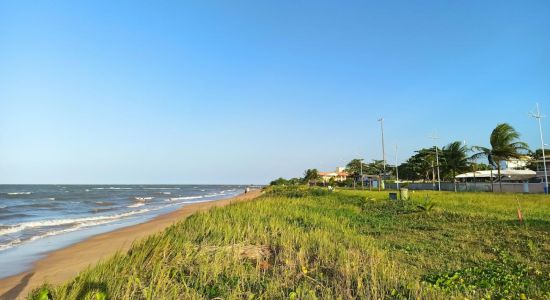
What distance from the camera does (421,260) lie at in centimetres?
741

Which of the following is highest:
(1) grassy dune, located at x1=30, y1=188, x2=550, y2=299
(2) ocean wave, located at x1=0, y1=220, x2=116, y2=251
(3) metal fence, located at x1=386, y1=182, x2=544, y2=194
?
(3) metal fence, located at x1=386, y1=182, x2=544, y2=194

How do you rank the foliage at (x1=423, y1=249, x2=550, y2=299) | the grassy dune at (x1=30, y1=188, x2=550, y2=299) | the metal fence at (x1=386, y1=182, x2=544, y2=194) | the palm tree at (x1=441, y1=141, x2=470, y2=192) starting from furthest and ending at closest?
the palm tree at (x1=441, y1=141, x2=470, y2=192)
the metal fence at (x1=386, y1=182, x2=544, y2=194)
the foliage at (x1=423, y1=249, x2=550, y2=299)
the grassy dune at (x1=30, y1=188, x2=550, y2=299)

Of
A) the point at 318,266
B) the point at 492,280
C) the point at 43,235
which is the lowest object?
the point at 43,235

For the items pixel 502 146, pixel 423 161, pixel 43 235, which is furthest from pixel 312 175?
pixel 43 235

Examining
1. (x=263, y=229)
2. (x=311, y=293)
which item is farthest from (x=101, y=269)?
(x=263, y=229)

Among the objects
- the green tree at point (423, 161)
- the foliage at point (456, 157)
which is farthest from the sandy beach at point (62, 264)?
the green tree at point (423, 161)

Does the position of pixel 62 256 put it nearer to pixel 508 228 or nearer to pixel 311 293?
pixel 311 293

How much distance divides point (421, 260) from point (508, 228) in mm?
4677

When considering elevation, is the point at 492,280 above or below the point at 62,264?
above

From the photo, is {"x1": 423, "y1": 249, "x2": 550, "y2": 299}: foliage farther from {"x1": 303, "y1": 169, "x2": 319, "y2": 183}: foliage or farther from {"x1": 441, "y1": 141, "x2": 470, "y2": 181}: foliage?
{"x1": 303, "y1": 169, "x2": 319, "y2": 183}: foliage

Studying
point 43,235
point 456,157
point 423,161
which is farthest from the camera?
point 423,161

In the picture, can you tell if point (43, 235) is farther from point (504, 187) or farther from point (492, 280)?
point (504, 187)

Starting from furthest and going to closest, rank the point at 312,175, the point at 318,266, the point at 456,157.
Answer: the point at 312,175 < the point at 456,157 < the point at 318,266

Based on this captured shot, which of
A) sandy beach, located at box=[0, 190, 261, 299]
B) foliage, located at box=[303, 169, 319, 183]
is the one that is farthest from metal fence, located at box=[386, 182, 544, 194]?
foliage, located at box=[303, 169, 319, 183]
